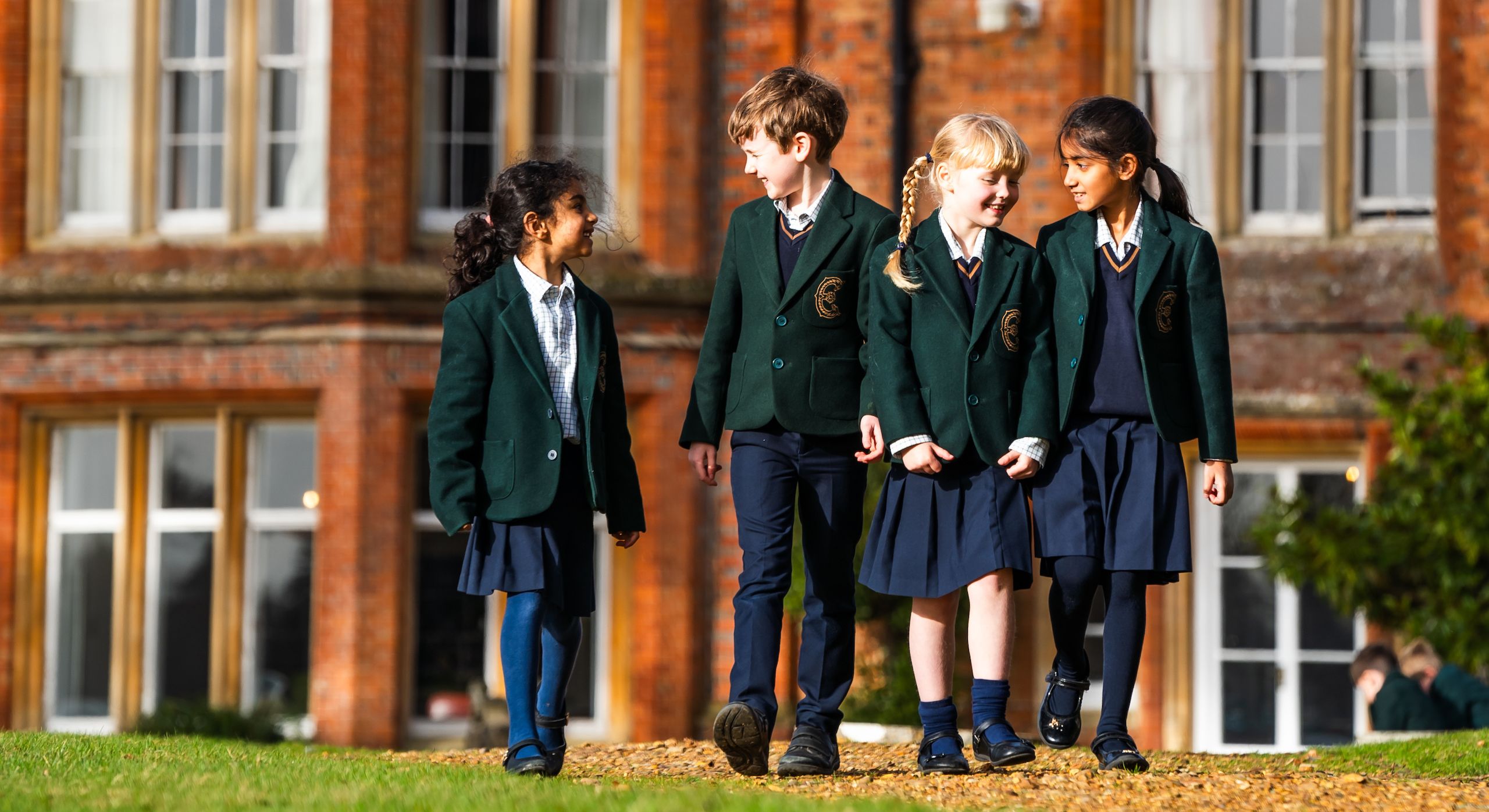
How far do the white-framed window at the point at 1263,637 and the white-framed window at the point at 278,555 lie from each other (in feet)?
18.4

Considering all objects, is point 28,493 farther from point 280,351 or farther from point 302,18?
point 302,18

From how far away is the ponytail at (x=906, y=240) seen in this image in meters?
5.86

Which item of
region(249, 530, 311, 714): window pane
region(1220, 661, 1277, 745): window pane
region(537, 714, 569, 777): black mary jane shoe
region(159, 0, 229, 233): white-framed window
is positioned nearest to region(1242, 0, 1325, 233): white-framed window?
region(1220, 661, 1277, 745): window pane

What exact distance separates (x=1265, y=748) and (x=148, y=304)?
7.45m

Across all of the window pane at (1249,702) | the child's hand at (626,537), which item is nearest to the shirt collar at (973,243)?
the child's hand at (626,537)

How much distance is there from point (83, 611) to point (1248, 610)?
7.43 meters

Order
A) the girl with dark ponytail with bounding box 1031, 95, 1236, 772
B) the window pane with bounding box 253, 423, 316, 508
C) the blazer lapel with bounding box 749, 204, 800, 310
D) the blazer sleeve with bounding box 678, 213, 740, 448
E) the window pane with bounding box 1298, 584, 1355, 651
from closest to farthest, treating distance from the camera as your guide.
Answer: the girl with dark ponytail with bounding box 1031, 95, 1236, 772 → the blazer lapel with bounding box 749, 204, 800, 310 → the blazer sleeve with bounding box 678, 213, 740, 448 → the window pane with bounding box 1298, 584, 1355, 651 → the window pane with bounding box 253, 423, 316, 508

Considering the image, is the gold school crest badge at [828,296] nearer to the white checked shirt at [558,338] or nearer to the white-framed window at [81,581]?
the white checked shirt at [558,338]

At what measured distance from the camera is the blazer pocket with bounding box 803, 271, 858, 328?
19.8 feet

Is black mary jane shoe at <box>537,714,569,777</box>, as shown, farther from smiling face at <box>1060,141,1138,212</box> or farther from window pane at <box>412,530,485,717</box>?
window pane at <box>412,530,485,717</box>

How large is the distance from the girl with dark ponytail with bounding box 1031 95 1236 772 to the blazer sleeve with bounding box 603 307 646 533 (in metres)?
1.23

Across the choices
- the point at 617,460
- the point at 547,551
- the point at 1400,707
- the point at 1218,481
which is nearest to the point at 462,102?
the point at 1400,707

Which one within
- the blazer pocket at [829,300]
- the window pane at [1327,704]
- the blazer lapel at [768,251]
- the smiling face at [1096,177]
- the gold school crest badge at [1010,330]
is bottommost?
the window pane at [1327,704]

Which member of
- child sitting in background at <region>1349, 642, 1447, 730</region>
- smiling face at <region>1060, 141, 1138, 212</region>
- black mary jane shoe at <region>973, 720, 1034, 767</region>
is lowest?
child sitting in background at <region>1349, 642, 1447, 730</region>
